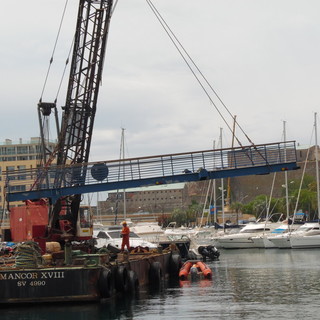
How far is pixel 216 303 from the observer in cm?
3316

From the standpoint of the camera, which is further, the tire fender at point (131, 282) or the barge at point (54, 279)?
the tire fender at point (131, 282)

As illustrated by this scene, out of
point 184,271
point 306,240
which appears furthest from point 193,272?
point 306,240

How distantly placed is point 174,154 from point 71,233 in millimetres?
8660

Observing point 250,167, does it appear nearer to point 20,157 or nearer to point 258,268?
point 258,268

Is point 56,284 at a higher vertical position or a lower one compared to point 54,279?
lower

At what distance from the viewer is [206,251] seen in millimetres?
65438

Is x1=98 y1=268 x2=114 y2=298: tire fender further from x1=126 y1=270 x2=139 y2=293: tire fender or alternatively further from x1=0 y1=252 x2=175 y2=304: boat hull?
x1=126 y1=270 x2=139 y2=293: tire fender

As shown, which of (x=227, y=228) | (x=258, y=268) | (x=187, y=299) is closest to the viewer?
(x=187, y=299)

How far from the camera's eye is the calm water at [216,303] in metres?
30.0

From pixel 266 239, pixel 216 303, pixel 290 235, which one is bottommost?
pixel 216 303

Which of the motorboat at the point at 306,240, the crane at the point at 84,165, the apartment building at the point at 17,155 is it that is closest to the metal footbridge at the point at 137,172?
the crane at the point at 84,165

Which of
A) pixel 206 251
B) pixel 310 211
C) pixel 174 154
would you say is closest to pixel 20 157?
pixel 310 211

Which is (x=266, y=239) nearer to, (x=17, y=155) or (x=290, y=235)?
(x=290, y=235)

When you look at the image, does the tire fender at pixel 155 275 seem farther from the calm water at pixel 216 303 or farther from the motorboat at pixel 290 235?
the motorboat at pixel 290 235
